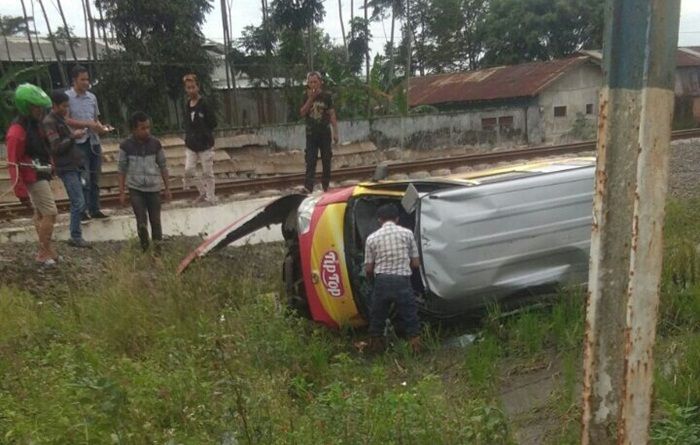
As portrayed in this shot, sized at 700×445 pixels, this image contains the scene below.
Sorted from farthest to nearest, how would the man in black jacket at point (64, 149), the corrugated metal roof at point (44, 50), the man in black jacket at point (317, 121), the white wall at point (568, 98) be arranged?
the white wall at point (568, 98) < the corrugated metal roof at point (44, 50) < the man in black jacket at point (317, 121) < the man in black jacket at point (64, 149)

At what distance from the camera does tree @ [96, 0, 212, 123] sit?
78.1 feet

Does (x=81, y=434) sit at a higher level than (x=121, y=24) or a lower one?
lower

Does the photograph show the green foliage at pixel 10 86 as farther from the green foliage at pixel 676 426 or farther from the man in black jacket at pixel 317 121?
the green foliage at pixel 676 426

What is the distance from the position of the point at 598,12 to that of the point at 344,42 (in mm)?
15424

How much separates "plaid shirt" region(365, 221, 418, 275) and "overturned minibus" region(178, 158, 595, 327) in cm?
10

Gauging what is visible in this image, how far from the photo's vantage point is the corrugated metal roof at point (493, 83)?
3244cm

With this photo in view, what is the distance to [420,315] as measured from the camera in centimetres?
586

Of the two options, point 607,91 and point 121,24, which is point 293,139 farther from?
point 607,91

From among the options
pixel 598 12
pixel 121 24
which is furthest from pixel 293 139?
pixel 598 12

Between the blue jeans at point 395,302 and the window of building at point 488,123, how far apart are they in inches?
945

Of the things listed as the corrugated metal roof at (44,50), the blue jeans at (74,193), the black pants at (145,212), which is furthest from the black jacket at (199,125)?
the corrugated metal roof at (44,50)

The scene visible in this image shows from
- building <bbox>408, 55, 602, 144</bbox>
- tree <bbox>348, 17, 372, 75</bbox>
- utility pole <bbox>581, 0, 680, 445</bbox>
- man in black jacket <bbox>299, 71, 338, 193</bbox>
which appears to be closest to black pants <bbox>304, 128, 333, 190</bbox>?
man in black jacket <bbox>299, 71, 338, 193</bbox>

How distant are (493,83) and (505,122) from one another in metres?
5.37

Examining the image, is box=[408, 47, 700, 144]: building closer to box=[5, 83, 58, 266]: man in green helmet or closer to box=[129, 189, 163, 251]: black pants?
box=[129, 189, 163, 251]: black pants
